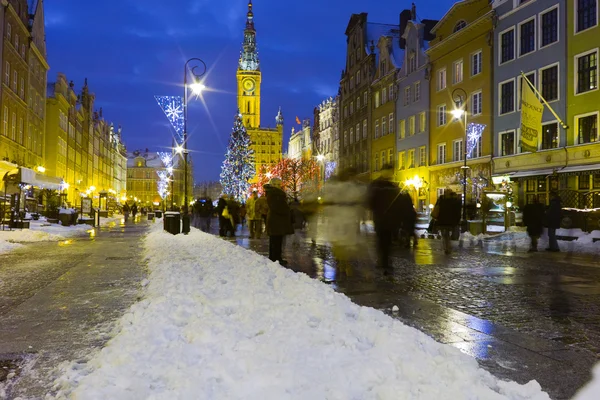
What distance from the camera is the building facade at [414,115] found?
4191 centimetres

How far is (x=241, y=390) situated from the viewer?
3.34 metres

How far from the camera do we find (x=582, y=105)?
26.1 meters

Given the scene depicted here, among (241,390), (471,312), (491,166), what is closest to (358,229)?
(471,312)

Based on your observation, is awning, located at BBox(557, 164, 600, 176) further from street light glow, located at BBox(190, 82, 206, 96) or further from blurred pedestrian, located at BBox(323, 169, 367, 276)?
blurred pedestrian, located at BBox(323, 169, 367, 276)

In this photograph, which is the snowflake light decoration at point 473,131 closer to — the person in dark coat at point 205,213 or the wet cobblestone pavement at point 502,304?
the person in dark coat at point 205,213

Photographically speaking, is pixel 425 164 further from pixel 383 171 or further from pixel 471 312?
pixel 471 312

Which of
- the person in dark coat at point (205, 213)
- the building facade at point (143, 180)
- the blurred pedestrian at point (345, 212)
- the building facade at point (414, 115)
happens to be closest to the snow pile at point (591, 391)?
the blurred pedestrian at point (345, 212)

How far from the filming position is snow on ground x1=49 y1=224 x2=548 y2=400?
131 inches

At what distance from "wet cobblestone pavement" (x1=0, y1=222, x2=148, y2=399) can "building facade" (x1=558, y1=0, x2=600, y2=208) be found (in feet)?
71.0

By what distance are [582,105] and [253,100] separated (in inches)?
5229

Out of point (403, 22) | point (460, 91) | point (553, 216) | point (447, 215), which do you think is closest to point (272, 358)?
point (447, 215)

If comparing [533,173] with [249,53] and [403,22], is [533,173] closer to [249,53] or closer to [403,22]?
[403,22]

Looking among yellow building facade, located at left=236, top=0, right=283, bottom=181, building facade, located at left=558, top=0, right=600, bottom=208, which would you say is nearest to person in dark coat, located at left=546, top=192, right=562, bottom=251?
building facade, located at left=558, top=0, right=600, bottom=208

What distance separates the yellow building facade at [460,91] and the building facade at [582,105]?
5716 mm
